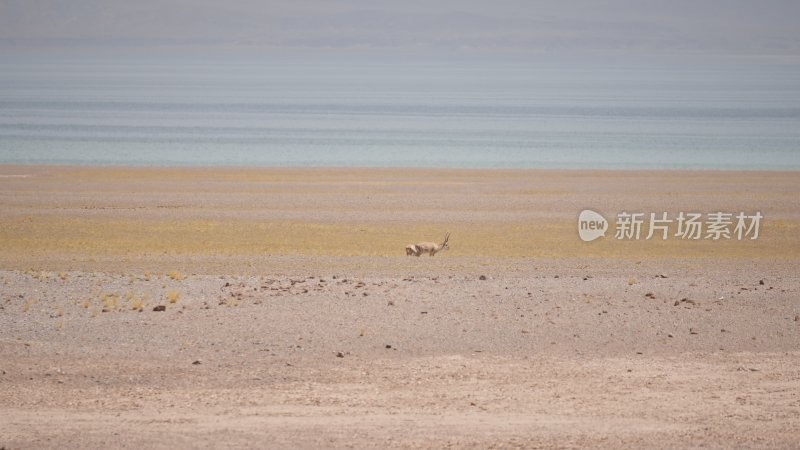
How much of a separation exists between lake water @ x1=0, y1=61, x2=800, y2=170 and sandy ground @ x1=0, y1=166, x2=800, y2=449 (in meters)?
24.0

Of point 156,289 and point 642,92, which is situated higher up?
point 642,92

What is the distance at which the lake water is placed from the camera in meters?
51.3

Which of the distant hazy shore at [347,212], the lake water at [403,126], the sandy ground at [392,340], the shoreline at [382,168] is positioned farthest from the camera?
the lake water at [403,126]

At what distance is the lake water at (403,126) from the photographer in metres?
51.3

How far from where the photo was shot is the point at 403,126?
75688mm

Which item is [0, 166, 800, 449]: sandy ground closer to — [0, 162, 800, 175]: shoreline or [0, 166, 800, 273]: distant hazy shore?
[0, 166, 800, 273]: distant hazy shore

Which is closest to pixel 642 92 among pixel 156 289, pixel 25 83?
pixel 25 83

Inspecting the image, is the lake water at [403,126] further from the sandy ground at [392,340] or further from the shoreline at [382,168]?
the sandy ground at [392,340]

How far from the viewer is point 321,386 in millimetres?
12234

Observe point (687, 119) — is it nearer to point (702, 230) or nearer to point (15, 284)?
point (702, 230)

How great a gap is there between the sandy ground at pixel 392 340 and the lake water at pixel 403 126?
24013 millimetres

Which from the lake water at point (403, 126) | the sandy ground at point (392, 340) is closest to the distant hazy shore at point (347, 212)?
the sandy ground at point (392, 340)

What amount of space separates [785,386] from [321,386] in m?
5.02

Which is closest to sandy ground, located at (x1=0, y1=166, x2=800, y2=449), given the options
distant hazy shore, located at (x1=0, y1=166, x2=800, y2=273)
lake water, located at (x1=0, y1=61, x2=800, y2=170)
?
distant hazy shore, located at (x1=0, y1=166, x2=800, y2=273)
